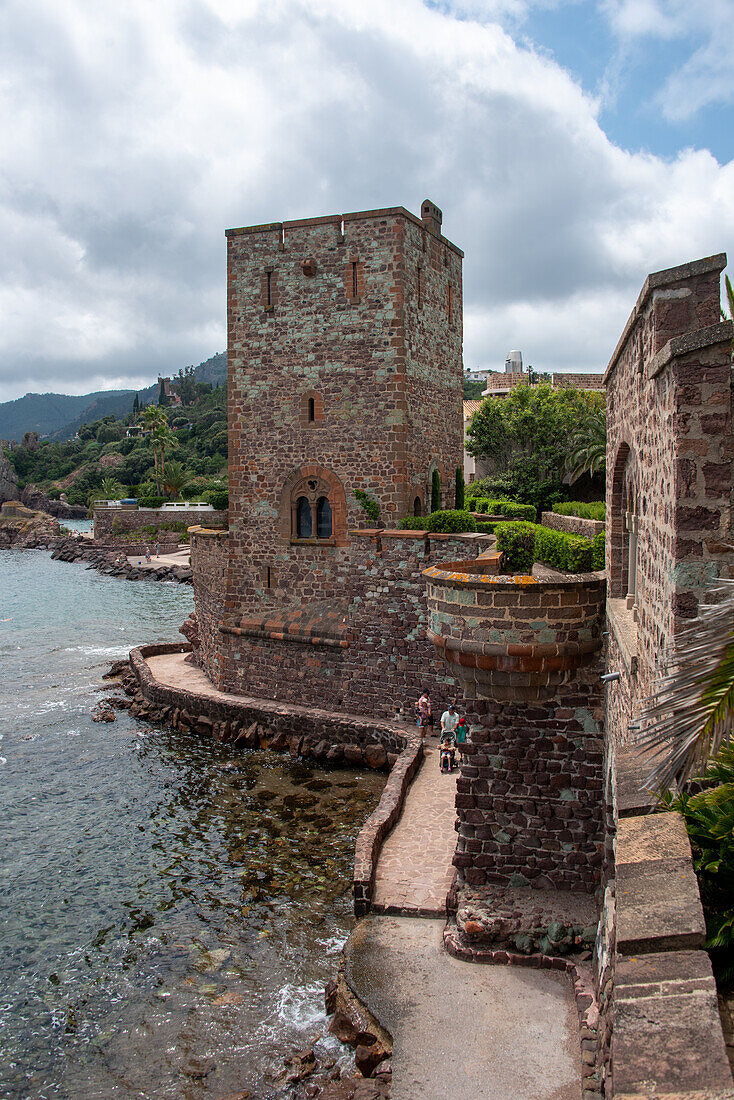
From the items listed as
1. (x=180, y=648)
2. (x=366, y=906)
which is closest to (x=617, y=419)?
(x=366, y=906)

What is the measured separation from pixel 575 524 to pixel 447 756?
7169 mm

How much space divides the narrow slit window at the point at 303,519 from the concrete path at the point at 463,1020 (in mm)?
10982

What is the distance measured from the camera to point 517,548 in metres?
14.8

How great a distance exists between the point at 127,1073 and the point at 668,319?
8.53m

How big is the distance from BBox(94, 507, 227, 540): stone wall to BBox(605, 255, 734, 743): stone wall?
189 ft

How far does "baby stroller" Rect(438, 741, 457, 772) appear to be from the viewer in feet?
44.1

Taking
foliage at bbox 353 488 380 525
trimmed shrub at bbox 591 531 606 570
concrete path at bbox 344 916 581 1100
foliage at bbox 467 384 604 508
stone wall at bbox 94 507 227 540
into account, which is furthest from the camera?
stone wall at bbox 94 507 227 540

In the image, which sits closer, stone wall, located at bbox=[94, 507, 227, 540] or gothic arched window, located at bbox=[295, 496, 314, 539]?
gothic arched window, located at bbox=[295, 496, 314, 539]

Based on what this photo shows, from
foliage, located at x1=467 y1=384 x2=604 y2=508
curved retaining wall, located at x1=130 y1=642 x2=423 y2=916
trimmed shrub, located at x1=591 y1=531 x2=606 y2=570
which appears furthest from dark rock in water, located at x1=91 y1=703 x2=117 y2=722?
foliage, located at x1=467 y1=384 x2=604 y2=508

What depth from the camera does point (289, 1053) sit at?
25.3 ft

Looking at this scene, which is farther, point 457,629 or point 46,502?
point 46,502

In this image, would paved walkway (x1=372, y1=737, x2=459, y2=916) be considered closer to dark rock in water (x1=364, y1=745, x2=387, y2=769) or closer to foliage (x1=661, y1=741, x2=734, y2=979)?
dark rock in water (x1=364, y1=745, x2=387, y2=769)

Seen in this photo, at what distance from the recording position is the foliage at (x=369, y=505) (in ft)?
57.6

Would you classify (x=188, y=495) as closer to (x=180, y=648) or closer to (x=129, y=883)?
(x=180, y=648)
